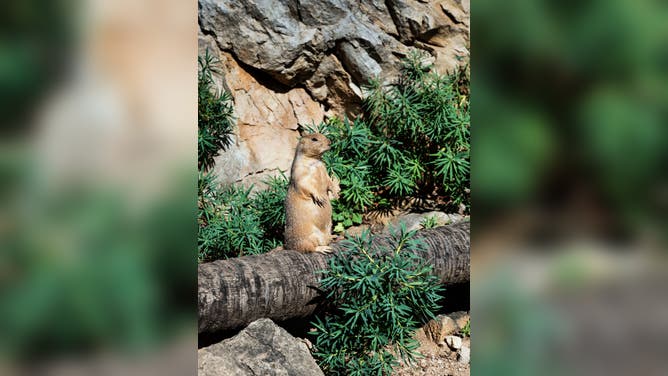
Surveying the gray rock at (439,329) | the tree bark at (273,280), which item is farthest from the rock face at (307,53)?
the gray rock at (439,329)

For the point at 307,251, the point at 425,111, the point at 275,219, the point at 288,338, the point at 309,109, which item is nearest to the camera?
the point at 288,338

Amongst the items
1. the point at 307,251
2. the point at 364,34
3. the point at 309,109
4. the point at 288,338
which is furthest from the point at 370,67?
the point at 288,338

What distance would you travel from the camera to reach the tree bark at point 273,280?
2.63 meters

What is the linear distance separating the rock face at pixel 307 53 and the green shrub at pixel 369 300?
139 cm

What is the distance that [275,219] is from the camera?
372 centimetres

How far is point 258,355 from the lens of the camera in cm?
264

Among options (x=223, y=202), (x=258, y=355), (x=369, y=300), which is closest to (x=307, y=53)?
(x=223, y=202)
